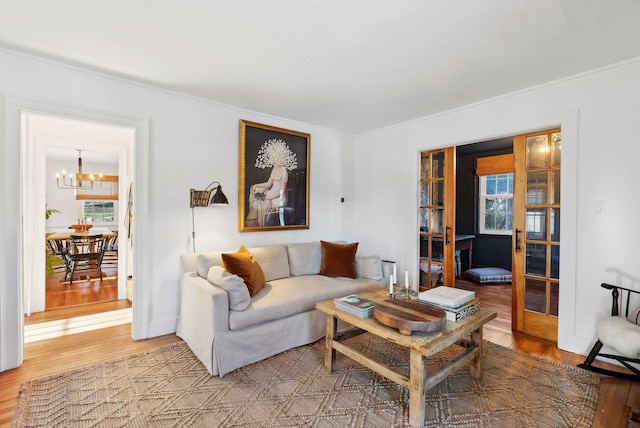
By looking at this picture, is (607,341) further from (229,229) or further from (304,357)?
(229,229)

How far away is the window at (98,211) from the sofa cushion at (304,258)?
654cm

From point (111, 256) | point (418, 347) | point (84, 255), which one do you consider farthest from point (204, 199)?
point (111, 256)

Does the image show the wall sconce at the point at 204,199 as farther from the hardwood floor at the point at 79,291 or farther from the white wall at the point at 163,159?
the hardwood floor at the point at 79,291

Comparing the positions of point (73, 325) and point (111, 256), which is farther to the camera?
point (111, 256)

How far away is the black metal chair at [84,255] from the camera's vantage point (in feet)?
16.3

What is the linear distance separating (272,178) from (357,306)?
2.15 m

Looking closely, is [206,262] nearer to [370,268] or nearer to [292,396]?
[292,396]

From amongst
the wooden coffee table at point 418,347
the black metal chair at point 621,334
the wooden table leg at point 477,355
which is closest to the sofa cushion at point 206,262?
the wooden coffee table at point 418,347

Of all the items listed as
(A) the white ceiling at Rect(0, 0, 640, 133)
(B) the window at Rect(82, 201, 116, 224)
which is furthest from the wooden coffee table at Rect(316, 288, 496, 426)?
(B) the window at Rect(82, 201, 116, 224)

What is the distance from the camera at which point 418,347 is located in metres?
1.73

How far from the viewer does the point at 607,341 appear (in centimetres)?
213

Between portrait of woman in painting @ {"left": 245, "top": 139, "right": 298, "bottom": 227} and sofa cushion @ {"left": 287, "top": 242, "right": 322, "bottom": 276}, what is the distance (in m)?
0.46

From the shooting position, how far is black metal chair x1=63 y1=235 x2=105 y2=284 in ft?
16.3

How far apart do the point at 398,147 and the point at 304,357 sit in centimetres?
285
